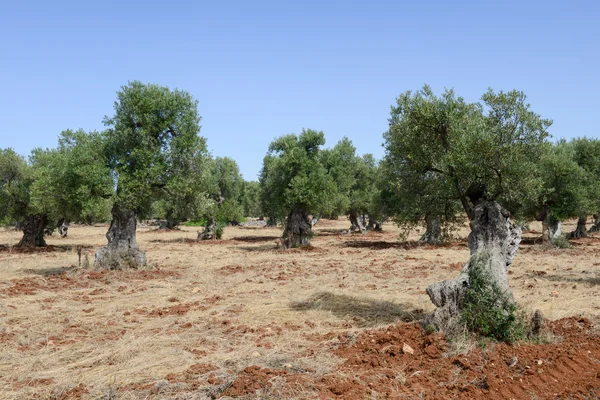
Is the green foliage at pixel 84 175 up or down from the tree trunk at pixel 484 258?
up

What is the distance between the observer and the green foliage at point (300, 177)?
114ft

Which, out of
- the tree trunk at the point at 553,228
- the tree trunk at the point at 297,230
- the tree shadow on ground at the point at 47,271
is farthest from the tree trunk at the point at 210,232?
the tree trunk at the point at 553,228

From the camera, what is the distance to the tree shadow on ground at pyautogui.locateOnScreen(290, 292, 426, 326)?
42.5 ft

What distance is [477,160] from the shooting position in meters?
11.2

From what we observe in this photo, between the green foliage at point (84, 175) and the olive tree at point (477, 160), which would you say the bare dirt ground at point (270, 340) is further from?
the green foliage at point (84, 175)

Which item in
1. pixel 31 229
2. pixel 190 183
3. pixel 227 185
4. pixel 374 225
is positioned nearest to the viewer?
pixel 190 183

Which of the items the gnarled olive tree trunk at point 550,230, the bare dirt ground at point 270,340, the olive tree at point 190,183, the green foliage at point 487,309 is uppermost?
the olive tree at point 190,183

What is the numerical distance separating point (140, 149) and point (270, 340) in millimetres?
13657

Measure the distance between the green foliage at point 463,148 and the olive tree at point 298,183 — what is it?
2108 cm

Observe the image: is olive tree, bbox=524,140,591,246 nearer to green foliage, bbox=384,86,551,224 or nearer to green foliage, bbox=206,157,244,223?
green foliage, bbox=384,86,551,224

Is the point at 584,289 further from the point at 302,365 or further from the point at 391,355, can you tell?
the point at 302,365

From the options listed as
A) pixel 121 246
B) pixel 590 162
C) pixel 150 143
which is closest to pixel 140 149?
pixel 150 143

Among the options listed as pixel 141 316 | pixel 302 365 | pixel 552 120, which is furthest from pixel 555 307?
pixel 141 316

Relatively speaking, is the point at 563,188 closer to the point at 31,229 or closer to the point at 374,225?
the point at 374,225
